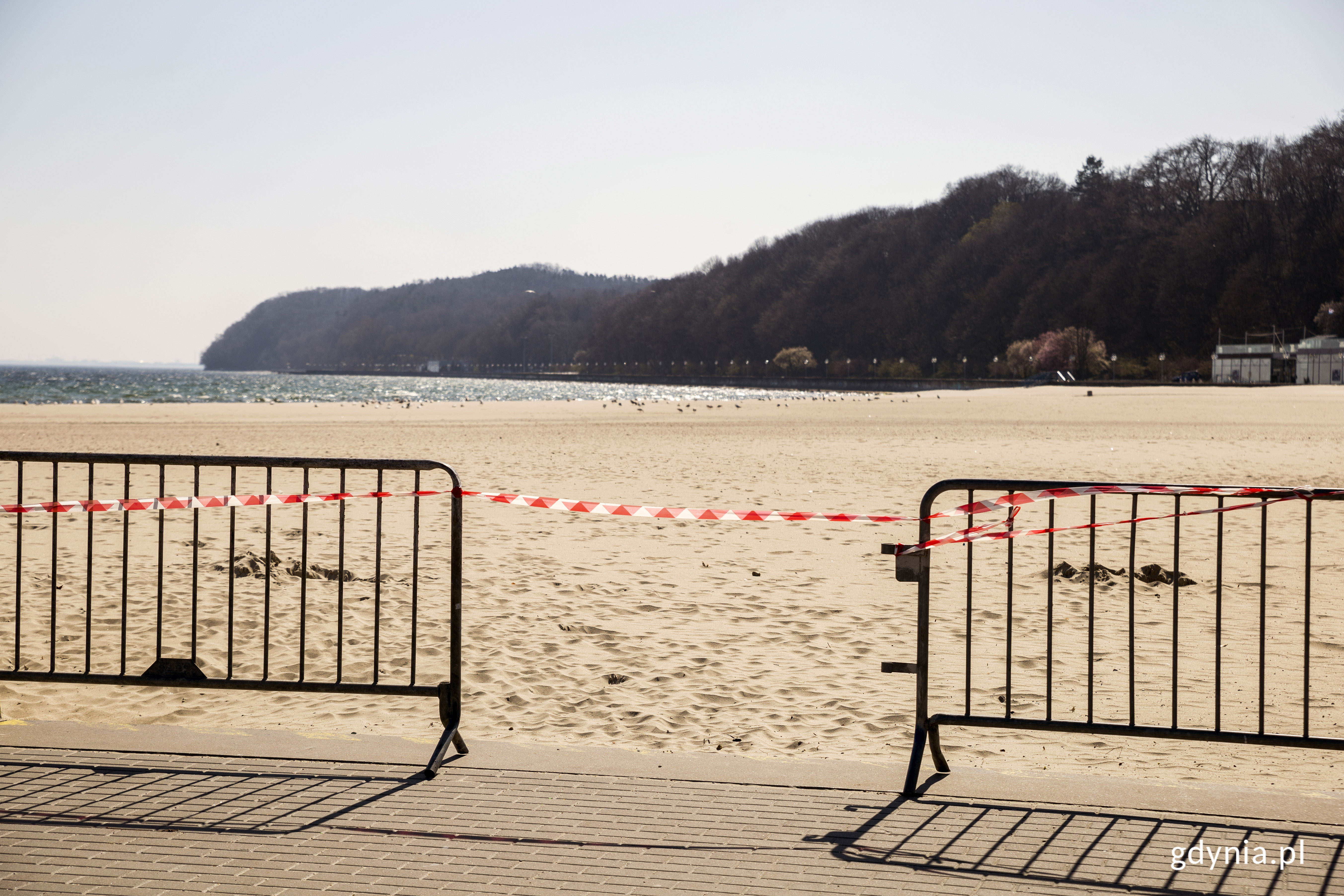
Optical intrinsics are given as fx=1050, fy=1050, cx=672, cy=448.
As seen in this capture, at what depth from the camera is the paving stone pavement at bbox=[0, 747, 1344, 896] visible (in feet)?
10.9

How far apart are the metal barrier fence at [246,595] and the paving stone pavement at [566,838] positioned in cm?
50

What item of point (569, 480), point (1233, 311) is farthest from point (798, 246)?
point (569, 480)

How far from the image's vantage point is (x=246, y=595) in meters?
8.16

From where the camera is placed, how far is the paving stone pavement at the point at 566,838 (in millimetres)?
3332

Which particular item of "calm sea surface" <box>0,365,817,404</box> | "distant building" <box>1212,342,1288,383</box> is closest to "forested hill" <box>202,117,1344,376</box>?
"distant building" <box>1212,342,1288,383</box>

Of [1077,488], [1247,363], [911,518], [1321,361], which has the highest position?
[1247,363]

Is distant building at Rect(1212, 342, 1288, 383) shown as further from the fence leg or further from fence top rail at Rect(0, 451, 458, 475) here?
the fence leg

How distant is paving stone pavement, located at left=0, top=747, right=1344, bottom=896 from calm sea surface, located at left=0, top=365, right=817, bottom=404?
5660cm

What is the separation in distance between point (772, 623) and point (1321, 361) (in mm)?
76626

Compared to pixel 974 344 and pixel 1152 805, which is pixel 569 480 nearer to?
pixel 1152 805

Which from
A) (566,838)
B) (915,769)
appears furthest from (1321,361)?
(566,838)

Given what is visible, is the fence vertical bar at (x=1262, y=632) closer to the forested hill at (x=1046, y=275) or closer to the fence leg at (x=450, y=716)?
the fence leg at (x=450, y=716)

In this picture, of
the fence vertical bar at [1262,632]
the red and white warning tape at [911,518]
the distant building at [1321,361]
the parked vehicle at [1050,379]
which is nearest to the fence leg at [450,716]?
the red and white warning tape at [911,518]

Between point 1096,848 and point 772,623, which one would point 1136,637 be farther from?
point 1096,848
